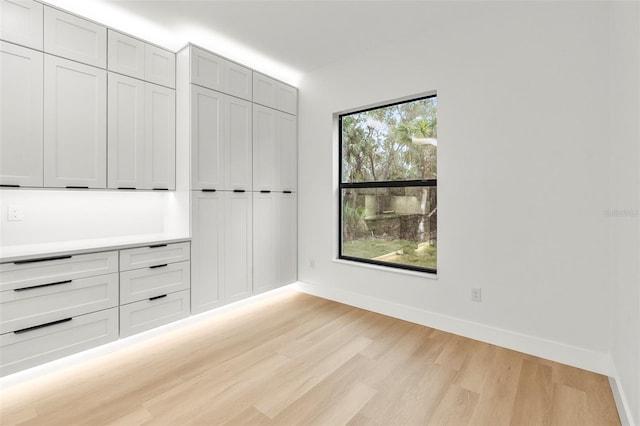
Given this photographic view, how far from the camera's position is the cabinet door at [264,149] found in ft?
10.9

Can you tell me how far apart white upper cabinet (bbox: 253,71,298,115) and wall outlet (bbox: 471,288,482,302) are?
112 inches

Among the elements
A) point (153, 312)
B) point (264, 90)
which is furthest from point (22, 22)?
point (153, 312)

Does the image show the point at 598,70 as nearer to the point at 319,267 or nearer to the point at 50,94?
the point at 319,267

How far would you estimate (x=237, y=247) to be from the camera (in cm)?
316

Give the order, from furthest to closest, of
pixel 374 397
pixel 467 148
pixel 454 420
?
pixel 467 148 → pixel 374 397 → pixel 454 420

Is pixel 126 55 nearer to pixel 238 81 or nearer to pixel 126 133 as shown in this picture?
pixel 126 133

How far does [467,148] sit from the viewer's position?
8.45 ft

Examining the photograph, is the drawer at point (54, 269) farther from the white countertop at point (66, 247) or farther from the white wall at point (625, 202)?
the white wall at point (625, 202)

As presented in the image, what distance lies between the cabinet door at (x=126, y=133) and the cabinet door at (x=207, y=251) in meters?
0.55

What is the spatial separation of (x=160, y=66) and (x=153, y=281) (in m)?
1.98

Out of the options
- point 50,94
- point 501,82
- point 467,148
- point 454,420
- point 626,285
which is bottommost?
point 454,420

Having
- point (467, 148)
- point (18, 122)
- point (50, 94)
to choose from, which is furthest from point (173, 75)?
point (467, 148)

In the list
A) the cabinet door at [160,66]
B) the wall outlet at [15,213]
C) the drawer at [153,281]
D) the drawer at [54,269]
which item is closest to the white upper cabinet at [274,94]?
the cabinet door at [160,66]

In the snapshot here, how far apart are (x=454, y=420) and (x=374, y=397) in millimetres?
443
